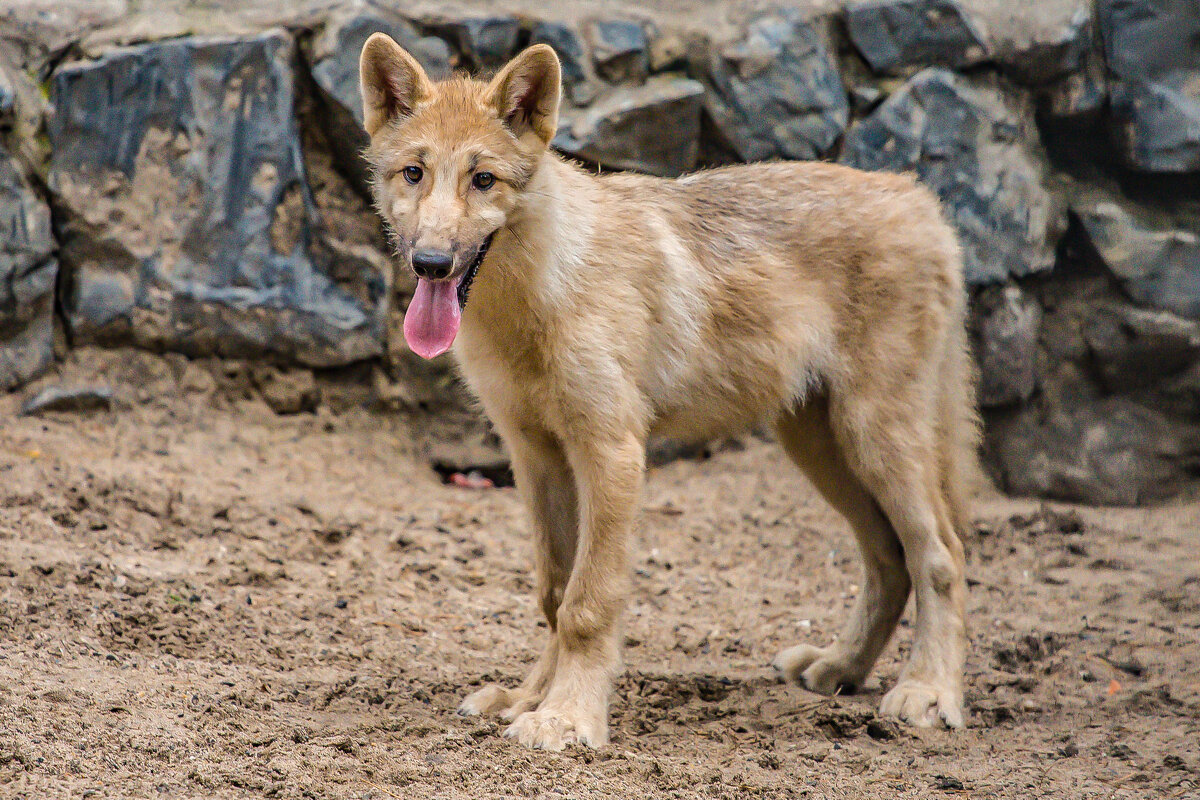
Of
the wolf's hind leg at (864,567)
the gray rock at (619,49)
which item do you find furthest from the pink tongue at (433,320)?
the gray rock at (619,49)

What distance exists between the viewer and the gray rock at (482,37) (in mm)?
7285

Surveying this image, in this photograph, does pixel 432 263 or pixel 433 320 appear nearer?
pixel 432 263

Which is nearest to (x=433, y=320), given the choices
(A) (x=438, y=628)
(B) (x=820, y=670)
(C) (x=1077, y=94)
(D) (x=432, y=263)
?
(D) (x=432, y=263)

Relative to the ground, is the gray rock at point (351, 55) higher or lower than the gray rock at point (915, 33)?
lower

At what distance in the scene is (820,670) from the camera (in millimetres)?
5070

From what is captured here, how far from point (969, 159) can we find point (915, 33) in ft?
3.02

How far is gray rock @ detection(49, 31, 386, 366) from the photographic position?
6.98m

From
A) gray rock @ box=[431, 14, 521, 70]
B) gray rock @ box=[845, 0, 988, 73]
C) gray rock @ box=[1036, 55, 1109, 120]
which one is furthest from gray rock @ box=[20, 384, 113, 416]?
gray rock @ box=[1036, 55, 1109, 120]

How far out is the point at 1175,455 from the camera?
770cm

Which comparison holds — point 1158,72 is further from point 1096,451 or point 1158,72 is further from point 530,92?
point 530,92

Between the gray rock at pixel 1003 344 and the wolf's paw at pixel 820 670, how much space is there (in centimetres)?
322

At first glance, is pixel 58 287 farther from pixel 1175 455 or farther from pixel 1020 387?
pixel 1175 455

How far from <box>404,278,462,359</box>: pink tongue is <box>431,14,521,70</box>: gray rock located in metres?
3.74

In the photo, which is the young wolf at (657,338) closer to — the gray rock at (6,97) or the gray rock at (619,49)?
the gray rock at (619,49)
